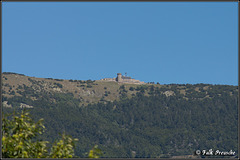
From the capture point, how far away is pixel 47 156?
117 ft

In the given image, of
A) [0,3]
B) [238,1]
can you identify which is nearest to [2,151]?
[0,3]

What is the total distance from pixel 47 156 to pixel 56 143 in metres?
0.96

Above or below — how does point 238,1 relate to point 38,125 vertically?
above

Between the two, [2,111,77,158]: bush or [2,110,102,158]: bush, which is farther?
[2,111,77,158]: bush

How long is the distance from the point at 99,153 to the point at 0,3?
1294cm

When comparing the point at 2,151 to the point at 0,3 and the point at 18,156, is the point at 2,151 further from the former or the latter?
the point at 0,3

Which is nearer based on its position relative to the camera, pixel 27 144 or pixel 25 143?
pixel 27 144

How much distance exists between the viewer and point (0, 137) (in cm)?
3625

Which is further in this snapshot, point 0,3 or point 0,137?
point 0,3

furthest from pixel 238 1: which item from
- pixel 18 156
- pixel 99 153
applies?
pixel 18 156

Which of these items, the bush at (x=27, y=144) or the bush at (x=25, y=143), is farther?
the bush at (x=25, y=143)

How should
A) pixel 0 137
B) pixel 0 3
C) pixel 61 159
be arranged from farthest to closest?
pixel 0 3 < pixel 0 137 < pixel 61 159

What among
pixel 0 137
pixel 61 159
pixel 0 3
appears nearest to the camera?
pixel 61 159

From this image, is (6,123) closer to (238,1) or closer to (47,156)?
(47,156)
